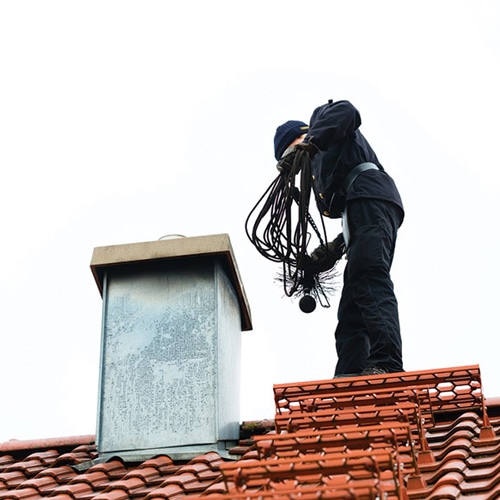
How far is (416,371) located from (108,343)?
1773 mm

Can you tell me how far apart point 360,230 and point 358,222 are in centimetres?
7

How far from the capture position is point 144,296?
18.1 feet

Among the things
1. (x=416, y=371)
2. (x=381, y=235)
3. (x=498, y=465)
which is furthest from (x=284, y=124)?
(x=498, y=465)

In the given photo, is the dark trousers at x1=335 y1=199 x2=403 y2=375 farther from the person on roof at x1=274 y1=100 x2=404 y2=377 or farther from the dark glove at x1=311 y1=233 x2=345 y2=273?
the dark glove at x1=311 y1=233 x2=345 y2=273

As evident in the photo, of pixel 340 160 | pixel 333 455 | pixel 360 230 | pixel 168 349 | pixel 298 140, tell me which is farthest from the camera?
pixel 298 140

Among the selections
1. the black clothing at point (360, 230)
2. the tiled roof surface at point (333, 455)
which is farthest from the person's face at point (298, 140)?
the tiled roof surface at point (333, 455)

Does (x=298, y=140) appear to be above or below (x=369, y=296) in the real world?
above

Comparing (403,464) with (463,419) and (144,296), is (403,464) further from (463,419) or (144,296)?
(144,296)

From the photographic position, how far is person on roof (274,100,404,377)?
5258 millimetres

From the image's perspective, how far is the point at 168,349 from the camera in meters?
5.31

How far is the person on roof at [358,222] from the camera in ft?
17.3

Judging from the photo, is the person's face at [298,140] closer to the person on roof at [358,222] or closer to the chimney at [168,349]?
the person on roof at [358,222]

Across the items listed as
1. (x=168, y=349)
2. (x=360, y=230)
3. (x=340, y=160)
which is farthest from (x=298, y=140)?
(x=168, y=349)

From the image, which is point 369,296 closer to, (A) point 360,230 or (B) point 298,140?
(A) point 360,230
